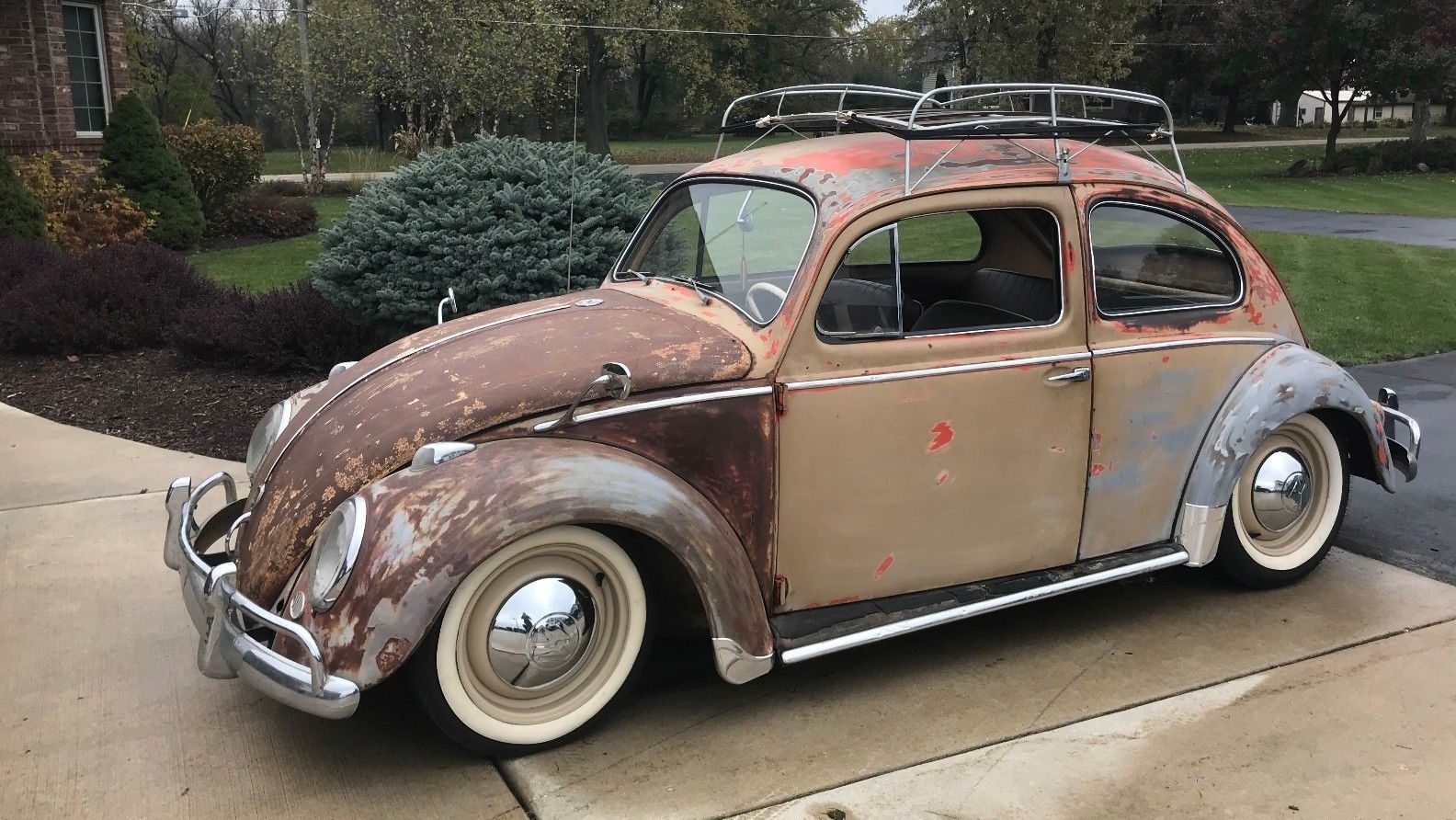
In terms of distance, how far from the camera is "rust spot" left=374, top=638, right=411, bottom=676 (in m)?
2.89

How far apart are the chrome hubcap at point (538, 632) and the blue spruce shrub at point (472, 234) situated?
11.7ft

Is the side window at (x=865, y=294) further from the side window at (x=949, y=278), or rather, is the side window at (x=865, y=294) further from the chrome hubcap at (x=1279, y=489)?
the chrome hubcap at (x=1279, y=489)

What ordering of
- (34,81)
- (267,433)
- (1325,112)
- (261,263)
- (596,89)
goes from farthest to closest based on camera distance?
1. (1325,112)
2. (596,89)
3. (34,81)
4. (261,263)
5. (267,433)

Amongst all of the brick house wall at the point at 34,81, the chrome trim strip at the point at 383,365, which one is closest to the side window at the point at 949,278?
the chrome trim strip at the point at 383,365

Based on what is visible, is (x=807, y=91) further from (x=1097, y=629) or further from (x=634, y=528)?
(x=1097, y=629)

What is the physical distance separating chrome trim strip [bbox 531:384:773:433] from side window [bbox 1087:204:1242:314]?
4.65ft

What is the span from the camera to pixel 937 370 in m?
3.58

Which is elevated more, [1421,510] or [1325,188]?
[1325,188]

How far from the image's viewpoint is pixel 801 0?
152 ft

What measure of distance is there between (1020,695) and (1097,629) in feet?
2.14

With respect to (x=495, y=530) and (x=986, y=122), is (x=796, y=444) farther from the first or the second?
(x=986, y=122)

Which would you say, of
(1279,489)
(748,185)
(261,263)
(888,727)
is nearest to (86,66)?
(261,263)

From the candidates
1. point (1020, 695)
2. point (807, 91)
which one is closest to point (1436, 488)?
point (1020, 695)

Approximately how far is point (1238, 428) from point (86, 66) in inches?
632
